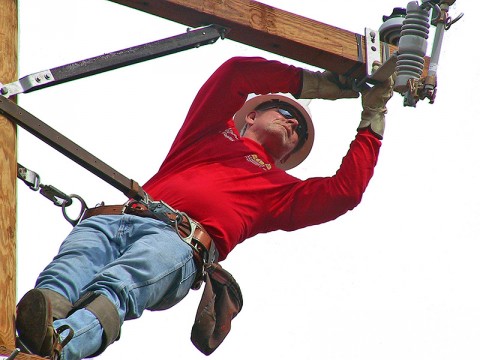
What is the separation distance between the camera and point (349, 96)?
27.5ft

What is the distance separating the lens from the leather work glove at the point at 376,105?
8258 mm

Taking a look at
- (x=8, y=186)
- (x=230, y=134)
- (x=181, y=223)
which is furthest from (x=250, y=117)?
(x=8, y=186)

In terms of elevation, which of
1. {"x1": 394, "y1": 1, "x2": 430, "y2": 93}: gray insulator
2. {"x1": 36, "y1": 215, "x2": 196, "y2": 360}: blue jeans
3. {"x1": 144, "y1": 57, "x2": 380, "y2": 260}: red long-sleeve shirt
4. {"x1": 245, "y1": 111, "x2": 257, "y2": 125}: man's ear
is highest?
{"x1": 394, "y1": 1, "x2": 430, "y2": 93}: gray insulator

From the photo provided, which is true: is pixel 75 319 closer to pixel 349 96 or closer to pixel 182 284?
pixel 182 284

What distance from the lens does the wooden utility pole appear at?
609cm

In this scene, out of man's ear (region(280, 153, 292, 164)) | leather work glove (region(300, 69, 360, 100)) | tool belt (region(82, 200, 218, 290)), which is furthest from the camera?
man's ear (region(280, 153, 292, 164))

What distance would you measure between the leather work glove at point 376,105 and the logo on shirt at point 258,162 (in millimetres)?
596

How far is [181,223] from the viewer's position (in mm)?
7707

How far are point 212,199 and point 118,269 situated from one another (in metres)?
1.13

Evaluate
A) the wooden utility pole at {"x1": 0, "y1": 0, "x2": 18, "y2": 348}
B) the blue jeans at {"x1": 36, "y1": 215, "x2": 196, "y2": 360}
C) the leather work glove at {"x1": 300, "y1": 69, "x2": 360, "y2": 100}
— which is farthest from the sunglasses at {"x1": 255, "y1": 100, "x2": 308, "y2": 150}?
the wooden utility pole at {"x1": 0, "y1": 0, "x2": 18, "y2": 348}

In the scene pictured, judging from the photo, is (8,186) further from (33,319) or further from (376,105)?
(376,105)

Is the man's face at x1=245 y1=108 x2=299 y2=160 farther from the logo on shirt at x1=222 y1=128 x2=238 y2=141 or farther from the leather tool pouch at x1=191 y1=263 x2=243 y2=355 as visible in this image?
the leather tool pouch at x1=191 y1=263 x2=243 y2=355

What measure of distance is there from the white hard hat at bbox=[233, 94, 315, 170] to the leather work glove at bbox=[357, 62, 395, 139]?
89cm

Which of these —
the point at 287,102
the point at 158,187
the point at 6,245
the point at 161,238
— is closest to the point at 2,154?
the point at 6,245
